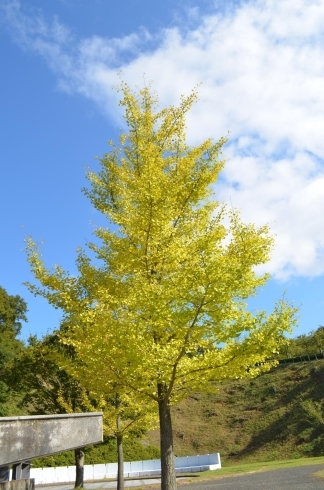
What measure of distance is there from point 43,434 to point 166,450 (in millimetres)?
5999

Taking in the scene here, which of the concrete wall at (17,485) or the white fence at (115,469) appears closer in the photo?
the concrete wall at (17,485)

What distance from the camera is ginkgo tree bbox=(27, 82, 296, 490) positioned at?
7902 mm

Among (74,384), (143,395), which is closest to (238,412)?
(74,384)

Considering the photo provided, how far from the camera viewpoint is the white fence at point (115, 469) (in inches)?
1102

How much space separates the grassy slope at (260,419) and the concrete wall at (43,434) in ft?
104

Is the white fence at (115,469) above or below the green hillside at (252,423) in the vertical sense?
below

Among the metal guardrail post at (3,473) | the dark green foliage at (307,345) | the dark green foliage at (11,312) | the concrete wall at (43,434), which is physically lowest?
the metal guardrail post at (3,473)

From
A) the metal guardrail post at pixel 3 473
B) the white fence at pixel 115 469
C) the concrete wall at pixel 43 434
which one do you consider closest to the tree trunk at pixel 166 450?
the concrete wall at pixel 43 434

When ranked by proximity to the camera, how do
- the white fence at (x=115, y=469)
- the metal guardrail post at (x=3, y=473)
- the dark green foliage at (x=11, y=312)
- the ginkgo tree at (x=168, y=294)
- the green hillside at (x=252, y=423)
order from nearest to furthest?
the metal guardrail post at (x=3, y=473) → the ginkgo tree at (x=168, y=294) → the white fence at (x=115, y=469) → the green hillside at (x=252, y=423) → the dark green foliage at (x=11, y=312)

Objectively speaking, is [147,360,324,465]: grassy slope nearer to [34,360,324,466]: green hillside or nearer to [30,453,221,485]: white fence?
[34,360,324,466]: green hillside

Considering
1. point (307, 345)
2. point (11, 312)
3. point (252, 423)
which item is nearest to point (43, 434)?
point (252, 423)

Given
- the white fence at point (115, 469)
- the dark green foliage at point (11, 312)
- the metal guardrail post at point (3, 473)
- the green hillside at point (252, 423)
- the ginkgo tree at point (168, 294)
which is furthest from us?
the dark green foliage at point (11, 312)

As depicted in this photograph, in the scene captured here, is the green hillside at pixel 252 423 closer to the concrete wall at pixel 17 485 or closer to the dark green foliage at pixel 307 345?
the dark green foliage at pixel 307 345

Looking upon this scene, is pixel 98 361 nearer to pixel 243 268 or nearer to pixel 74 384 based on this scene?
pixel 243 268
